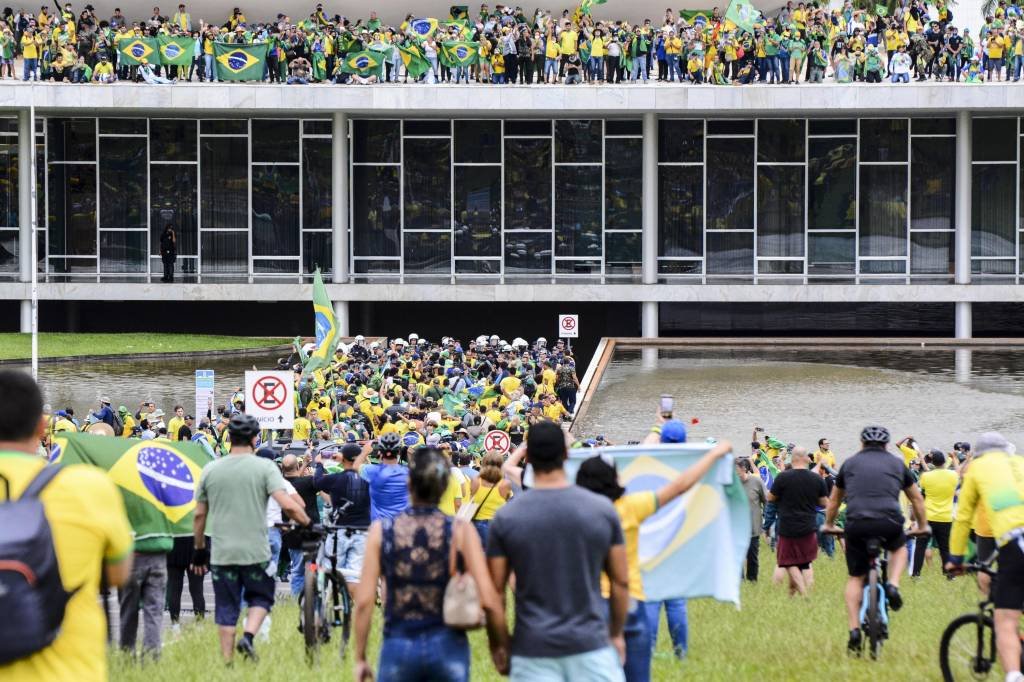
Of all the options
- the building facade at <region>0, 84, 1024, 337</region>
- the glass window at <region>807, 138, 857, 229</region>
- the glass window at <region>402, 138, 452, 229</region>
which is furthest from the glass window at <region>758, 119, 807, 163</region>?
the glass window at <region>402, 138, 452, 229</region>

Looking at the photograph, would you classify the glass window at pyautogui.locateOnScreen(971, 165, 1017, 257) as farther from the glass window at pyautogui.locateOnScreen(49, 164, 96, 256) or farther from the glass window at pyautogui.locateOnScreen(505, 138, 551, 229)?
the glass window at pyautogui.locateOnScreen(49, 164, 96, 256)

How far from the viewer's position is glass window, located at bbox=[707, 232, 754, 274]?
146ft

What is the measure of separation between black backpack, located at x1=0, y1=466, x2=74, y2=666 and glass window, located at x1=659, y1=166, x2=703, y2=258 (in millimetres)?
40209

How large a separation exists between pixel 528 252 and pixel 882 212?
9.83 metres

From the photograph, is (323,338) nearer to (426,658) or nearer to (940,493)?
(940,493)

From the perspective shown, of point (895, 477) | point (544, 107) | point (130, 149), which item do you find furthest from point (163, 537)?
point (130, 149)

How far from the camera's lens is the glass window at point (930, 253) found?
144 ft

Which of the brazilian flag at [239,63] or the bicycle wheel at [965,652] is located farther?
the brazilian flag at [239,63]

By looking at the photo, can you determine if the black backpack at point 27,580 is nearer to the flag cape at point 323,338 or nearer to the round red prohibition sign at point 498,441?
the round red prohibition sign at point 498,441

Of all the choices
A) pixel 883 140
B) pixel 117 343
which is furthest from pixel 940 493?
pixel 883 140

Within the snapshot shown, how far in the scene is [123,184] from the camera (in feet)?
145

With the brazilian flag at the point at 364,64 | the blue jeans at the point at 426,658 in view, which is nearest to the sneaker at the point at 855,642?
the blue jeans at the point at 426,658

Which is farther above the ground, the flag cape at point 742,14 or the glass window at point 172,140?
the flag cape at point 742,14

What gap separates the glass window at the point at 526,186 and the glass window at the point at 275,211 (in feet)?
19.4
